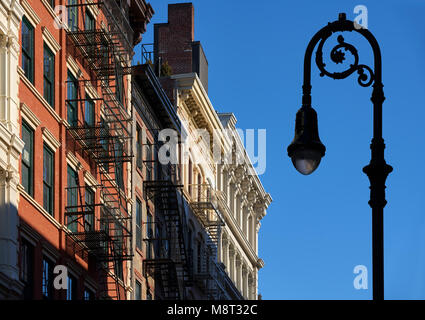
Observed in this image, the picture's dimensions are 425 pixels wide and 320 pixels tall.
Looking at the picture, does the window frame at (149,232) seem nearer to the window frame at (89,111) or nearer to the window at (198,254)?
the window frame at (89,111)

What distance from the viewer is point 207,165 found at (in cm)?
7050

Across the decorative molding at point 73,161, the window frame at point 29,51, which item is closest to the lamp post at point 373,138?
the window frame at point 29,51

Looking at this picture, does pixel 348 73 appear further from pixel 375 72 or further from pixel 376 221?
pixel 376 221

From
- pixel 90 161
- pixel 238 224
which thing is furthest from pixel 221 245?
pixel 90 161

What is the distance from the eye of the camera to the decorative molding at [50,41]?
3903 centimetres

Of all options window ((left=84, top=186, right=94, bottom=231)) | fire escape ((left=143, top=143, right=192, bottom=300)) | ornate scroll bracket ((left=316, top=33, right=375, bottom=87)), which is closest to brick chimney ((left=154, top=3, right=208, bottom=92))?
fire escape ((left=143, top=143, right=192, bottom=300))

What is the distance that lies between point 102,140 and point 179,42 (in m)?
25.7

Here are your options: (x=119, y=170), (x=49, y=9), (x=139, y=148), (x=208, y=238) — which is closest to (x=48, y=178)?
(x=49, y=9)

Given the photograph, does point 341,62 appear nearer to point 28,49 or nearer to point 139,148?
point 28,49

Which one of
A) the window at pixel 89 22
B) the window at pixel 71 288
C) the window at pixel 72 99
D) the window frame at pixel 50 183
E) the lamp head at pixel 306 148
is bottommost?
the window at pixel 71 288

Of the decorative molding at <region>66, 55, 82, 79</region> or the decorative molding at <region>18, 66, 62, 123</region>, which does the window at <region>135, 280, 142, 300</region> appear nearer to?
the decorative molding at <region>66, 55, 82, 79</region>

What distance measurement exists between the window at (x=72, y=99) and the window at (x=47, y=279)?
20.3 feet

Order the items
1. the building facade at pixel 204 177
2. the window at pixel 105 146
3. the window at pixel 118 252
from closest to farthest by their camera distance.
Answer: the window at pixel 118 252
the window at pixel 105 146
the building facade at pixel 204 177

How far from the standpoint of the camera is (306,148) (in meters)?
19.9
